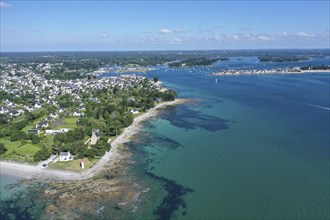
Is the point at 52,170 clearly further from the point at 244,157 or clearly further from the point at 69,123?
the point at 244,157

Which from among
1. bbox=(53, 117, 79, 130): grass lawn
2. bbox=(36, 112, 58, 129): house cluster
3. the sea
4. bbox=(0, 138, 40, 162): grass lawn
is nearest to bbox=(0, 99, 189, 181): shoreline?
bbox=(0, 138, 40, 162): grass lawn

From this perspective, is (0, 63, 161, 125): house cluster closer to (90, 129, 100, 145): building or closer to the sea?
(90, 129, 100, 145): building

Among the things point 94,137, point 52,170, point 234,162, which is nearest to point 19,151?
point 52,170

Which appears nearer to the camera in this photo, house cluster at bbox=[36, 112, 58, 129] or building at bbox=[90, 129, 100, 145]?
building at bbox=[90, 129, 100, 145]

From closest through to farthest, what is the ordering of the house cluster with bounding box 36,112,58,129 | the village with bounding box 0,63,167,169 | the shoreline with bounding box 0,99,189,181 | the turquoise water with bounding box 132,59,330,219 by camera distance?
the turquoise water with bounding box 132,59,330,219, the shoreline with bounding box 0,99,189,181, the village with bounding box 0,63,167,169, the house cluster with bounding box 36,112,58,129

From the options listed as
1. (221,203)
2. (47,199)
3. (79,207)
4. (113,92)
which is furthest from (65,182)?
(113,92)

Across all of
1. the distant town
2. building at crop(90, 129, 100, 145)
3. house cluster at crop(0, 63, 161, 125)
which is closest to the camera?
the distant town

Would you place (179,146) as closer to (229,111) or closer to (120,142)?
(120,142)
